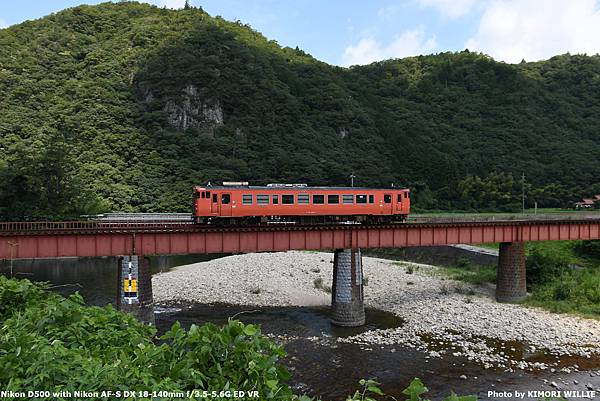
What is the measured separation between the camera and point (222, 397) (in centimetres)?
436

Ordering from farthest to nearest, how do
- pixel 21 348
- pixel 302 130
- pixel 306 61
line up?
pixel 306 61 → pixel 302 130 → pixel 21 348

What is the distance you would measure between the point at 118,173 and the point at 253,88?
194ft

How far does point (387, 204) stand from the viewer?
33.5m

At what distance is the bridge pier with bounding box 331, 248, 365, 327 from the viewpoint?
29516 millimetres

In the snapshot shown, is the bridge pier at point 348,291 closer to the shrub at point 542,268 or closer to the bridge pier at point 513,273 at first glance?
the bridge pier at point 513,273

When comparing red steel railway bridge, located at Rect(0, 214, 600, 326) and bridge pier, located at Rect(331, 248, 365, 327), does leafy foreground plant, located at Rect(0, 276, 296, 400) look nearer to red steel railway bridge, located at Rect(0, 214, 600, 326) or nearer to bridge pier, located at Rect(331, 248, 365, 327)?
red steel railway bridge, located at Rect(0, 214, 600, 326)

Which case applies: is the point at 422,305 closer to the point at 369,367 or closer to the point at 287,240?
the point at 369,367

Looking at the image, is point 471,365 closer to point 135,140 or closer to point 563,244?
point 563,244

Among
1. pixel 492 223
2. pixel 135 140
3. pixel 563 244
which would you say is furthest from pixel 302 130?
pixel 492 223

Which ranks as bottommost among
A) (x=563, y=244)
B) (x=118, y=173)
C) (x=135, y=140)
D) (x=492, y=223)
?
(x=563, y=244)

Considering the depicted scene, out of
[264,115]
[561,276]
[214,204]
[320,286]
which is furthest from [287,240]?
[264,115]

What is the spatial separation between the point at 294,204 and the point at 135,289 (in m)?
12.6

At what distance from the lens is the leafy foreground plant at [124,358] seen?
4.38 m

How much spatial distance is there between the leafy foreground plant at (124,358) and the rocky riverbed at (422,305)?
21.5m
